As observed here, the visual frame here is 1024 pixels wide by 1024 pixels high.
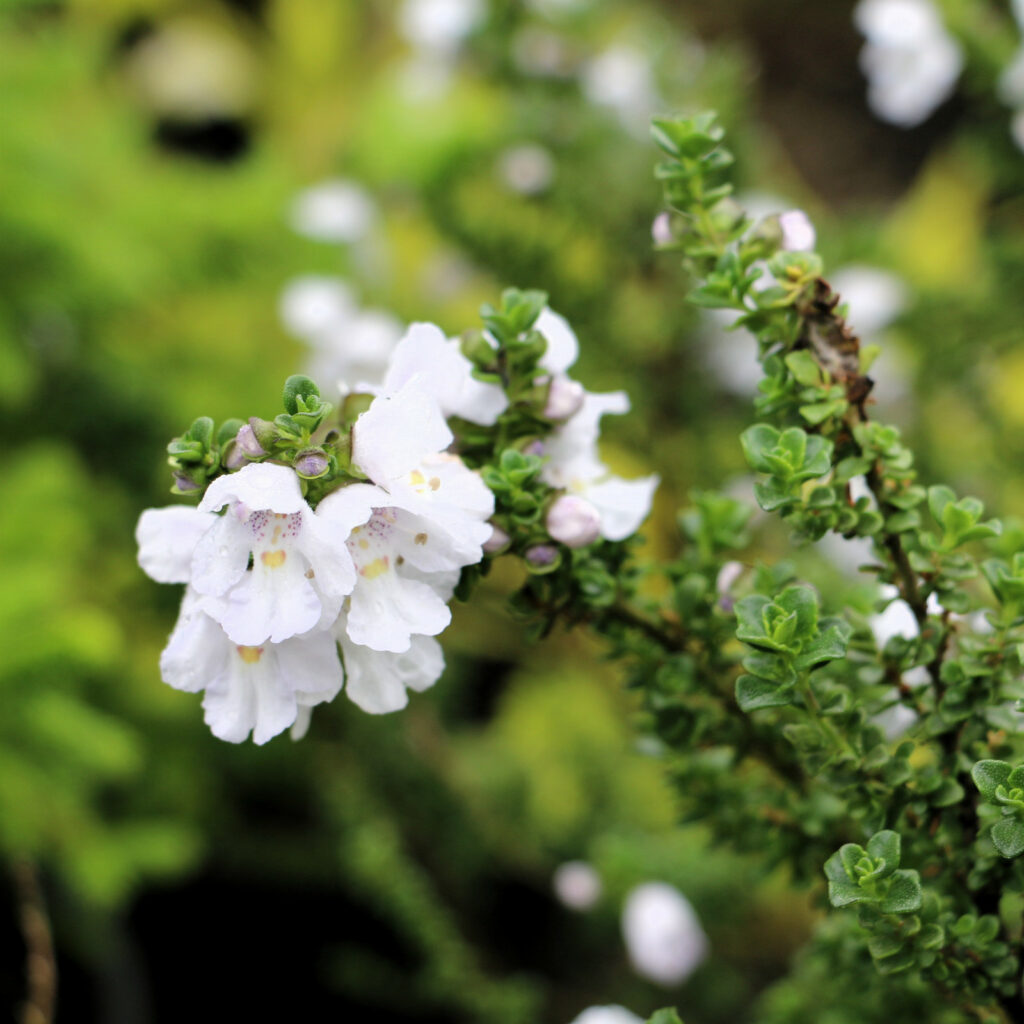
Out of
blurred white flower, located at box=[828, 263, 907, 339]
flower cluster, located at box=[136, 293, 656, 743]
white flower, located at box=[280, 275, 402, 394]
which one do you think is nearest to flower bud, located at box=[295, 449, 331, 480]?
flower cluster, located at box=[136, 293, 656, 743]

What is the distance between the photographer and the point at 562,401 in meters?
0.35

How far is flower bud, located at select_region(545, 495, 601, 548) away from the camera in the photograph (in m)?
0.34

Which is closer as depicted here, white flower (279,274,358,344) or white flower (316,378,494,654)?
white flower (316,378,494,654)

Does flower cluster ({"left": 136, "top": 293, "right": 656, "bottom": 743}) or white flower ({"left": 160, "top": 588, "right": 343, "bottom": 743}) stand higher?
flower cluster ({"left": 136, "top": 293, "right": 656, "bottom": 743})

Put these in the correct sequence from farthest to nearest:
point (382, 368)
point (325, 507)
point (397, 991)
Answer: point (397, 991), point (382, 368), point (325, 507)

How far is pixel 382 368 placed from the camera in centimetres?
75

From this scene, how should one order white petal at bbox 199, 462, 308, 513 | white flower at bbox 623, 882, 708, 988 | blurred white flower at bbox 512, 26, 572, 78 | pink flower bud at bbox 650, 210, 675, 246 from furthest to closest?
blurred white flower at bbox 512, 26, 572, 78
white flower at bbox 623, 882, 708, 988
pink flower bud at bbox 650, 210, 675, 246
white petal at bbox 199, 462, 308, 513

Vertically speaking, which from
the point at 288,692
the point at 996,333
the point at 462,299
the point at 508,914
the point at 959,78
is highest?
the point at 462,299

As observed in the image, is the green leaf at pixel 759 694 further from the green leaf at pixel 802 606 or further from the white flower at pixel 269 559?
the white flower at pixel 269 559

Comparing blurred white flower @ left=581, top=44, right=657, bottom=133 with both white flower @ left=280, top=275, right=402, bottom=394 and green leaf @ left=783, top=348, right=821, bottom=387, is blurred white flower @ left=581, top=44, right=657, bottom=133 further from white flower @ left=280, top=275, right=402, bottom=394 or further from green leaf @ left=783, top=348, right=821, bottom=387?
green leaf @ left=783, top=348, right=821, bottom=387

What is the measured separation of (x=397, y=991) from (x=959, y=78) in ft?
3.24

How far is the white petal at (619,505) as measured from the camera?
0.37 meters

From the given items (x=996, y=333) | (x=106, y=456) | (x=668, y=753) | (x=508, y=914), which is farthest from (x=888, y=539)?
(x=106, y=456)

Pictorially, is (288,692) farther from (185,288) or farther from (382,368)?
(185,288)
